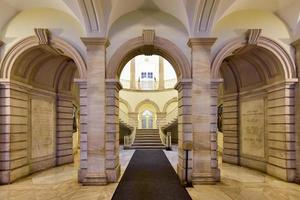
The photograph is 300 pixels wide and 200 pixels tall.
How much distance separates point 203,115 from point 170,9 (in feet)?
11.0

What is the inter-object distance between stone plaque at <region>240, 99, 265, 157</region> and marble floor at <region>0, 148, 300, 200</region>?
1.14 m

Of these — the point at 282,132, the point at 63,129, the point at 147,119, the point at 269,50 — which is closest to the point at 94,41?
the point at 63,129

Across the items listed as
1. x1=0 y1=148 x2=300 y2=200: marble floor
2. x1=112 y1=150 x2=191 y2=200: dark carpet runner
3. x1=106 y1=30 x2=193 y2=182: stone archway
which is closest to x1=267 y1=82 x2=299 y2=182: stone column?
x1=0 y1=148 x2=300 y2=200: marble floor

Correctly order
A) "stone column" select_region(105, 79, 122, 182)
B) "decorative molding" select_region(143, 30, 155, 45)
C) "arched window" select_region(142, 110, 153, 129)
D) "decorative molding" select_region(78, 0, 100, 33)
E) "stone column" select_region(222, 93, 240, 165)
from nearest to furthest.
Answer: "decorative molding" select_region(78, 0, 100, 33) < "stone column" select_region(105, 79, 122, 182) < "decorative molding" select_region(143, 30, 155, 45) < "stone column" select_region(222, 93, 240, 165) < "arched window" select_region(142, 110, 153, 129)

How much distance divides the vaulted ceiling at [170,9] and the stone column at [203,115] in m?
0.55

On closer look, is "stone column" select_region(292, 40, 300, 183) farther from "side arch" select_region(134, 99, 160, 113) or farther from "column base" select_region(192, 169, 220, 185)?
"side arch" select_region(134, 99, 160, 113)

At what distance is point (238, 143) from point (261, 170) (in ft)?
4.84

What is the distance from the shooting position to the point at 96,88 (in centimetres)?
704

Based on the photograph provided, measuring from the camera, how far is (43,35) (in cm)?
715

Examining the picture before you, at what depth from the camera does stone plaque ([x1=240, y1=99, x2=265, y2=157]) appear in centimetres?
864

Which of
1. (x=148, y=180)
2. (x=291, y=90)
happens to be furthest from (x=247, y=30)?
(x=148, y=180)

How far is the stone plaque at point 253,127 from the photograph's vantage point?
8.64m

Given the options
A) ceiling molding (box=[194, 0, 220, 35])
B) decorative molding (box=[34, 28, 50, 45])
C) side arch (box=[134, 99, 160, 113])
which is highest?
ceiling molding (box=[194, 0, 220, 35])

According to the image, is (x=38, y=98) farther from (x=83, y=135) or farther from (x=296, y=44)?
(x=296, y=44)
